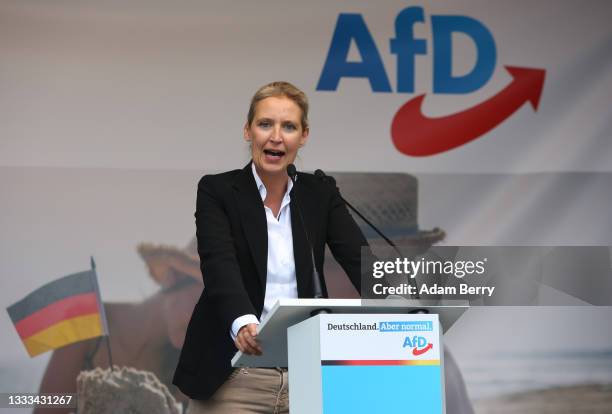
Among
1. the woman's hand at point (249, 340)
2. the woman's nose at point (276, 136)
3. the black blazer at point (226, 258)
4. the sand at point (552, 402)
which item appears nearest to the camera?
the woman's hand at point (249, 340)

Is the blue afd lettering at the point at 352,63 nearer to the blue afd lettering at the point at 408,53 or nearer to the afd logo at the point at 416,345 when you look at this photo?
the blue afd lettering at the point at 408,53

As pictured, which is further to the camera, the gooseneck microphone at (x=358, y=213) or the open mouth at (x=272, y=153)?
the open mouth at (x=272, y=153)

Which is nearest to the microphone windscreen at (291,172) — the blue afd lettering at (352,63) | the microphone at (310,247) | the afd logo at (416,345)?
the microphone at (310,247)

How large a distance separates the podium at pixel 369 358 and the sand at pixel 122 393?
7.42 ft

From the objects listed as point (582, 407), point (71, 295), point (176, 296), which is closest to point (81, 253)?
point (71, 295)

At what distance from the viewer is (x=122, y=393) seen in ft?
14.4

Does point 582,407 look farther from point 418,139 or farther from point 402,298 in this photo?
point 402,298

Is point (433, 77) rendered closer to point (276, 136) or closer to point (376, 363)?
point (276, 136)

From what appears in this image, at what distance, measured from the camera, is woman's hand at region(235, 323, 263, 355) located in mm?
2467

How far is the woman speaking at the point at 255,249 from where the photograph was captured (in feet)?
9.18

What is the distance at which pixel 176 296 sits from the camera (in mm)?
4465

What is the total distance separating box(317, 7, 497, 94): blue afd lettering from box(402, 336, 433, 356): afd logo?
2580 mm

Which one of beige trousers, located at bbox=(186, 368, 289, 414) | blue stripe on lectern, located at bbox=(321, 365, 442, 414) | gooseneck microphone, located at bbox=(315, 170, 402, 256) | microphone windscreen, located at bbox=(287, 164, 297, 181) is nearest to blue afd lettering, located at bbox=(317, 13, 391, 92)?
gooseneck microphone, located at bbox=(315, 170, 402, 256)

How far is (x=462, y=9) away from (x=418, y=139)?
0.68 meters
